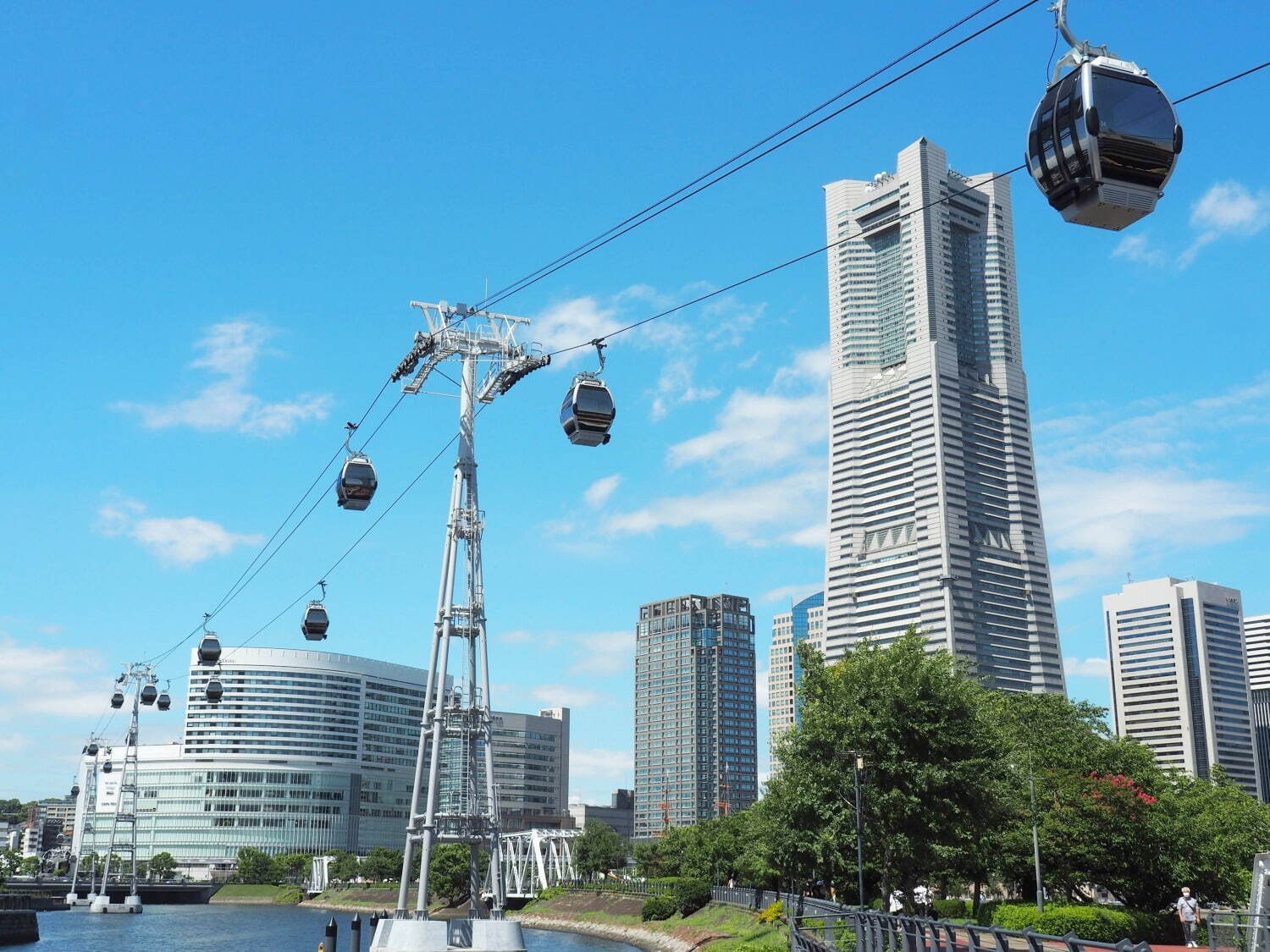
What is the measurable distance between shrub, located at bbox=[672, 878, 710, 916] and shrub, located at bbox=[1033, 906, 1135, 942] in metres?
47.8

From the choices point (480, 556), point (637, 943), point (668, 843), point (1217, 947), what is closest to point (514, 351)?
point (480, 556)

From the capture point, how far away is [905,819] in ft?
147

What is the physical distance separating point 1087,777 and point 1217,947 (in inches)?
1172

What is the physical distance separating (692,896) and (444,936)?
56449 millimetres

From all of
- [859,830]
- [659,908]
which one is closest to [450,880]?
[659,908]

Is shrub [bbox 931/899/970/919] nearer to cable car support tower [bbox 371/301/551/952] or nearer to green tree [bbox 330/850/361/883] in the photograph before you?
cable car support tower [bbox 371/301/551/952]

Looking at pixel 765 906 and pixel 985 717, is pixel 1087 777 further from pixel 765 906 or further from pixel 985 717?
pixel 765 906

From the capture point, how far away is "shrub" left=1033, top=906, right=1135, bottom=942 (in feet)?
138

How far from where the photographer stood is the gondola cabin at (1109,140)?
15062mm

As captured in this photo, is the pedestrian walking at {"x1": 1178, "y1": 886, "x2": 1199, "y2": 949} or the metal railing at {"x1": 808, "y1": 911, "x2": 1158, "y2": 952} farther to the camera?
the pedestrian walking at {"x1": 1178, "y1": 886, "x2": 1199, "y2": 949}

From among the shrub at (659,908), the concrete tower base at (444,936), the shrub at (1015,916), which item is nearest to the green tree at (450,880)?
the shrub at (659,908)

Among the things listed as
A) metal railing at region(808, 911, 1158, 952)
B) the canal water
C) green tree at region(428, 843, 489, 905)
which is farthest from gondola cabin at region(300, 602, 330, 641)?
green tree at region(428, 843, 489, 905)

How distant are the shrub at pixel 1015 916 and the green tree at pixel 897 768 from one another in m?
3.11

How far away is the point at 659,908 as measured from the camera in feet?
308
